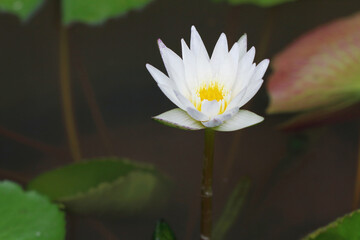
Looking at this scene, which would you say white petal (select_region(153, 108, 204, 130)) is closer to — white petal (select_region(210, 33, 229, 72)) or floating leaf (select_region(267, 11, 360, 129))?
white petal (select_region(210, 33, 229, 72))

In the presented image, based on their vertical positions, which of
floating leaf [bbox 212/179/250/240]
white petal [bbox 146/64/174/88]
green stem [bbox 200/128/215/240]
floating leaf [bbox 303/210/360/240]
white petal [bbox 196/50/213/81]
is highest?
white petal [bbox 196/50/213/81]

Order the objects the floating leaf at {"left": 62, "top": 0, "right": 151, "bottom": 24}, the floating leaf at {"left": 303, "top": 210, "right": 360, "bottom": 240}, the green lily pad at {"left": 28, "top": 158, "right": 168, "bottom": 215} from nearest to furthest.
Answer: the floating leaf at {"left": 303, "top": 210, "right": 360, "bottom": 240}
the green lily pad at {"left": 28, "top": 158, "right": 168, "bottom": 215}
the floating leaf at {"left": 62, "top": 0, "right": 151, "bottom": 24}

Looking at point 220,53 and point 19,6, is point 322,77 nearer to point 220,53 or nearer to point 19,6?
point 220,53

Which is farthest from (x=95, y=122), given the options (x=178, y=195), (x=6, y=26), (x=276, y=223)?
(x=276, y=223)

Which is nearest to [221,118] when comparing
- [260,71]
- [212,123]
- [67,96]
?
[212,123]

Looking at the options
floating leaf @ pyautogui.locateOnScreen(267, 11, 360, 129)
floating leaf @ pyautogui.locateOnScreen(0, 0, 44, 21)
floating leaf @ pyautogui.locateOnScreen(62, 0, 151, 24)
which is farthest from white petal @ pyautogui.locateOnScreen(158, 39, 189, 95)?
floating leaf @ pyautogui.locateOnScreen(0, 0, 44, 21)

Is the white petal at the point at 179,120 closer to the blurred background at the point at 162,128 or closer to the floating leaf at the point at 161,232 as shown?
the floating leaf at the point at 161,232

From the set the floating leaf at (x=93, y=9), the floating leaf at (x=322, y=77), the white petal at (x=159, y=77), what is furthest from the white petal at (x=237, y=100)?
the floating leaf at (x=93, y=9)

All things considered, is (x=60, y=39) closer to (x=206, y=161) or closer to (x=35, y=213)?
(x=35, y=213)

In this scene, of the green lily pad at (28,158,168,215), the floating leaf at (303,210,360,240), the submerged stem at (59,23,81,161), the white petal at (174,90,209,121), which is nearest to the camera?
the white petal at (174,90,209,121)
